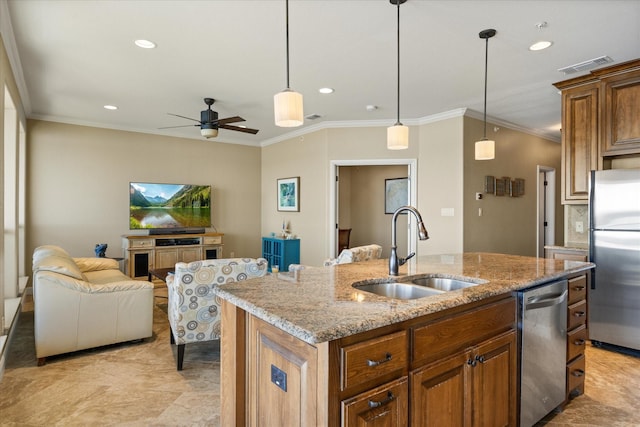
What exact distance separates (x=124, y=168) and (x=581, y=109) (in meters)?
6.42

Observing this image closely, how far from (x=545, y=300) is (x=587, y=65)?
271cm

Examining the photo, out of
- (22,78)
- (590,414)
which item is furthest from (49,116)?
(590,414)

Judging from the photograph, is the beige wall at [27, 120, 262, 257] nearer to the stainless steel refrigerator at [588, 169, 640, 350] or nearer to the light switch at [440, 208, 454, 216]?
the light switch at [440, 208, 454, 216]

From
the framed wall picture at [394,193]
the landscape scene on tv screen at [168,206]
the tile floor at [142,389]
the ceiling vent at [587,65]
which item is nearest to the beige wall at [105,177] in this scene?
the landscape scene on tv screen at [168,206]

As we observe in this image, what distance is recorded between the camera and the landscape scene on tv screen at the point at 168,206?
616 centimetres

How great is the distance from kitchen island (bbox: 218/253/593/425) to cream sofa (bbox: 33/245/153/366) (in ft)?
6.62

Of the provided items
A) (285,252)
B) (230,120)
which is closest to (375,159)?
(285,252)

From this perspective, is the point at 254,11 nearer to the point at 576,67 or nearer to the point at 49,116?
the point at 576,67

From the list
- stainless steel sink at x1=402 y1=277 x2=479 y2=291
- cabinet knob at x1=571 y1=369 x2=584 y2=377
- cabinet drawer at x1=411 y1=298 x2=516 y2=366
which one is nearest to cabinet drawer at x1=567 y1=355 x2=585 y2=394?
cabinet knob at x1=571 y1=369 x2=584 y2=377

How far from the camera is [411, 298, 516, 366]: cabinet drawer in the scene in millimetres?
1481

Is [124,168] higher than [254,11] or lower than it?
lower

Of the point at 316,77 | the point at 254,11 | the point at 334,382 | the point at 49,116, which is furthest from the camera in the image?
the point at 49,116

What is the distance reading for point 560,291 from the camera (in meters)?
2.21

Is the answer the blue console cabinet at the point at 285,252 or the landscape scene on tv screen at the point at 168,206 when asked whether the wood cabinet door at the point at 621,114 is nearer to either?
the blue console cabinet at the point at 285,252
